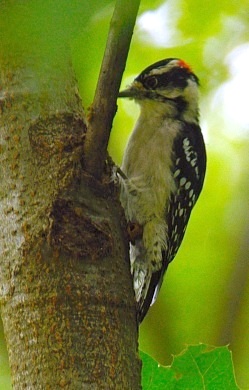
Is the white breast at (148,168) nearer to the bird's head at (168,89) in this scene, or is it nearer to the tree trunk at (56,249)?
the bird's head at (168,89)

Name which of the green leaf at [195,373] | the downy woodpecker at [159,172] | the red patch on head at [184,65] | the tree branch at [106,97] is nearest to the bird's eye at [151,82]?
the downy woodpecker at [159,172]

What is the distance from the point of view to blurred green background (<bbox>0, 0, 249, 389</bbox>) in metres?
3.50

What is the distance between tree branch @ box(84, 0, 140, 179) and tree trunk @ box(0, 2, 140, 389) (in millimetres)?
53

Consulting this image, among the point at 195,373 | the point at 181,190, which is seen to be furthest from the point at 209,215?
the point at 195,373

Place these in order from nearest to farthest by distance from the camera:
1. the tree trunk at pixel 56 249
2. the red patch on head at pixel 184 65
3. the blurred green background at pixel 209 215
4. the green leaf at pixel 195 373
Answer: the tree trunk at pixel 56 249, the green leaf at pixel 195 373, the blurred green background at pixel 209 215, the red patch on head at pixel 184 65

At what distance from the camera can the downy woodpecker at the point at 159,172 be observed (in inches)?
155

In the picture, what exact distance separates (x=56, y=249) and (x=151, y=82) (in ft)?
8.45

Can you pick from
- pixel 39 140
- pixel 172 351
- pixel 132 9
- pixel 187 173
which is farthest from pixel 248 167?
pixel 132 9

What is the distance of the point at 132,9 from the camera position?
123 centimetres

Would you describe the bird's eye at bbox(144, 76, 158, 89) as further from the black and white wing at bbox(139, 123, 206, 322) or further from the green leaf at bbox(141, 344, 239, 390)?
the green leaf at bbox(141, 344, 239, 390)

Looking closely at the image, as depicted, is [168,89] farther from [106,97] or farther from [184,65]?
[106,97]

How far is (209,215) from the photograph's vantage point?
16.5 feet

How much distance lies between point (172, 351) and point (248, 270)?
A: 0.79 meters

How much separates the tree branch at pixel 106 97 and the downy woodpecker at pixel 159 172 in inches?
66.0
